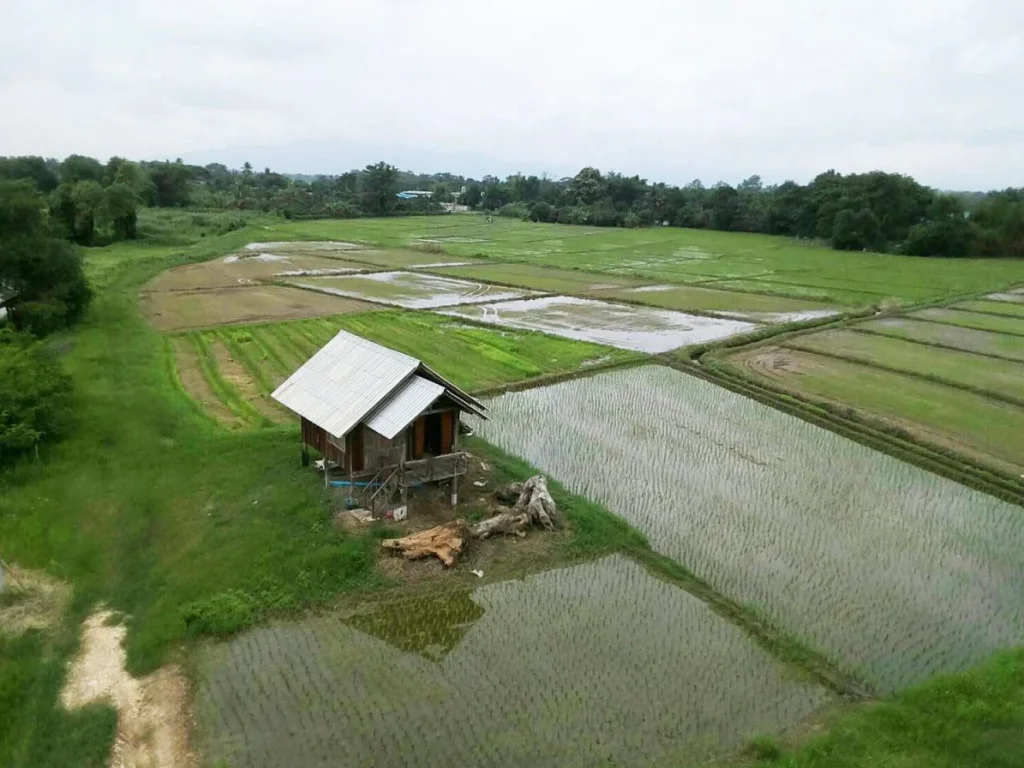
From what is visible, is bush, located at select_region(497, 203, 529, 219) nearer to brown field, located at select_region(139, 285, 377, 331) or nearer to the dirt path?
brown field, located at select_region(139, 285, 377, 331)

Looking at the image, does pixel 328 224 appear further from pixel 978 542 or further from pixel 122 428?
pixel 978 542

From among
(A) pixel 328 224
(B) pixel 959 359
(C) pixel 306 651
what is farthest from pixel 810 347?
(A) pixel 328 224

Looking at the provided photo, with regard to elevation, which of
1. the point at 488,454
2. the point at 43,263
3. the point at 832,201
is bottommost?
the point at 488,454

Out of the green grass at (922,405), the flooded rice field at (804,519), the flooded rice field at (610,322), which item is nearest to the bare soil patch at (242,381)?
the flooded rice field at (804,519)

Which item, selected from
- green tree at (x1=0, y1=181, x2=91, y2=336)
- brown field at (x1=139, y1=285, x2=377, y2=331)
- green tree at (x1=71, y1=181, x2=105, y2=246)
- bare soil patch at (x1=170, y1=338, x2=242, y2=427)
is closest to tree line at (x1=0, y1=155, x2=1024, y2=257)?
green tree at (x1=71, y1=181, x2=105, y2=246)

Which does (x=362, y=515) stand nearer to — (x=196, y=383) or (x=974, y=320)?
(x=196, y=383)
